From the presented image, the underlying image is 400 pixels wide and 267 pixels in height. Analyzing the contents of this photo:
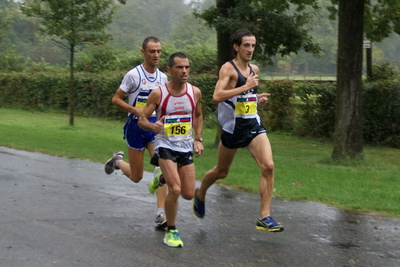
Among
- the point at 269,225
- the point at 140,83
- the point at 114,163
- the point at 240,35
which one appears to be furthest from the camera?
the point at 114,163

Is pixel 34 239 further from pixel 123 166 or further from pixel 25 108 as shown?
pixel 25 108

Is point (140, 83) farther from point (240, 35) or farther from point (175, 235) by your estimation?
point (175, 235)

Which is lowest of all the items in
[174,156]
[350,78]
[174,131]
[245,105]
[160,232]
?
[160,232]

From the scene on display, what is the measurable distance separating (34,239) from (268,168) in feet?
8.02

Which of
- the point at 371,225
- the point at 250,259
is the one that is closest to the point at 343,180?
the point at 371,225

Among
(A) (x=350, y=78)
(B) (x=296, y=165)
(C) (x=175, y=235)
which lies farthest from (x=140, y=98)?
(A) (x=350, y=78)

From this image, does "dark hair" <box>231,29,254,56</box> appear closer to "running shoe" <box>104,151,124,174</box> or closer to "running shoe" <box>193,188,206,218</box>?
"running shoe" <box>193,188,206,218</box>

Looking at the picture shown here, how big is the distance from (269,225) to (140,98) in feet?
6.83

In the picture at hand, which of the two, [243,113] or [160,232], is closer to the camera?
[160,232]

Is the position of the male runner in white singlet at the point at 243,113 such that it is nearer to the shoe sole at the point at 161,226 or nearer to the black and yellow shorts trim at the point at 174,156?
the black and yellow shorts trim at the point at 174,156

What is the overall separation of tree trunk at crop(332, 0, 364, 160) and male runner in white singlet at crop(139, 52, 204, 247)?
7223 mm

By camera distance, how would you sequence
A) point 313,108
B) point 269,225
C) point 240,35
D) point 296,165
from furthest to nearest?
point 313,108 < point 296,165 < point 240,35 < point 269,225

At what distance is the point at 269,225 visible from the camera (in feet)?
20.3

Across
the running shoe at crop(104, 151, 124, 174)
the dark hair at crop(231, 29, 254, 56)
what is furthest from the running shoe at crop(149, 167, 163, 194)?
the dark hair at crop(231, 29, 254, 56)
